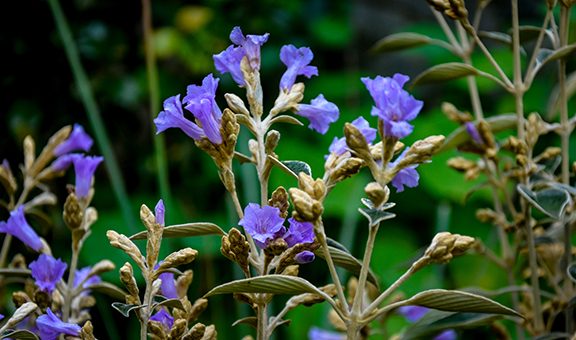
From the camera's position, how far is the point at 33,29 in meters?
1.64

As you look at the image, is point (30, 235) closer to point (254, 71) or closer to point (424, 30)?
point (254, 71)

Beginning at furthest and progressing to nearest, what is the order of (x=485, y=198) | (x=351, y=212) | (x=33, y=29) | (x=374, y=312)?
(x=485, y=198) → (x=33, y=29) → (x=351, y=212) → (x=374, y=312)

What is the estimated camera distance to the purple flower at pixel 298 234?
54 centimetres

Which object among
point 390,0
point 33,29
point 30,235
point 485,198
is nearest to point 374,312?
point 30,235

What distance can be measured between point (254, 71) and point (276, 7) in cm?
176

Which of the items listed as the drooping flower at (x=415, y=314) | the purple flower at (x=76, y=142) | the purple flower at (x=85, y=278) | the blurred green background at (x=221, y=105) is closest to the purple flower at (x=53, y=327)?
the purple flower at (x=85, y=278)

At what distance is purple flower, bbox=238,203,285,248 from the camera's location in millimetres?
523

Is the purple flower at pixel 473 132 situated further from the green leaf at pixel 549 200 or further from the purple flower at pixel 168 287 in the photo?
the purple flower at pixel 168 287

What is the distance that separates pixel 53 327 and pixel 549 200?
0.41 metres

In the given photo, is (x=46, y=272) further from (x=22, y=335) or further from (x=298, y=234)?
(x=298, y=234)

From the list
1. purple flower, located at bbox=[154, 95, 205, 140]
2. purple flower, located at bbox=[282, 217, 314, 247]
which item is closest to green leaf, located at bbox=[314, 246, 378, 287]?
purple flower, located at bbox=[282, 217, 314, 247]

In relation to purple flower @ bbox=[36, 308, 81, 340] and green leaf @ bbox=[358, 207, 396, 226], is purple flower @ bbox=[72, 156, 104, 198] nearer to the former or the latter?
purple flower @ bbox=[36, 308, 81, 340]

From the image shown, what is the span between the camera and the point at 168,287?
63 centimetres

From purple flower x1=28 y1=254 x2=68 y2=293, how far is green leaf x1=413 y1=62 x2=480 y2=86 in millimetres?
386
